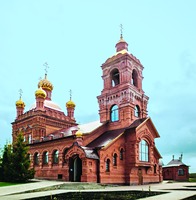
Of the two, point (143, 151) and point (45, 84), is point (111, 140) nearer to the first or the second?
point (143, 151)

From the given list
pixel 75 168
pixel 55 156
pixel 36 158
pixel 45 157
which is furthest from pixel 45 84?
pixel 75 168

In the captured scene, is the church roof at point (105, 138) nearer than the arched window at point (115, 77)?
Yes

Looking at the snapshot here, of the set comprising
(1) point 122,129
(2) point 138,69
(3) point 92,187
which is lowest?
(3) point 92,187

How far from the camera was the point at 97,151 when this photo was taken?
24938 millimetres

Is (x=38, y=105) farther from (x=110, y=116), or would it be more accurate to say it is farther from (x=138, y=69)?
(x=138, y=69)

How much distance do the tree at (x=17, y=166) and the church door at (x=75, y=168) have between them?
387 centimetres

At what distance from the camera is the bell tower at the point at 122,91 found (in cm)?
2917

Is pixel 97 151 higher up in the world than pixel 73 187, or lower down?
higher up

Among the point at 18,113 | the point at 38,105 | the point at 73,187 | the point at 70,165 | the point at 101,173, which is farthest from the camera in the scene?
the point at 18,113

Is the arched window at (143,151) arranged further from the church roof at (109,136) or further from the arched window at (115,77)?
the arched window at (115,77)

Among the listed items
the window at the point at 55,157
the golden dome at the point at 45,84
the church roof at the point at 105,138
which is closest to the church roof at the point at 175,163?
the church roof at the point at 105,138

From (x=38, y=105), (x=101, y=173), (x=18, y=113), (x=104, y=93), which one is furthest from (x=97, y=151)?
(x=18, y=113)

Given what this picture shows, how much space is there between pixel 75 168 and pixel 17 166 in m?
5.70

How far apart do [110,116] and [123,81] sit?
171 inches
